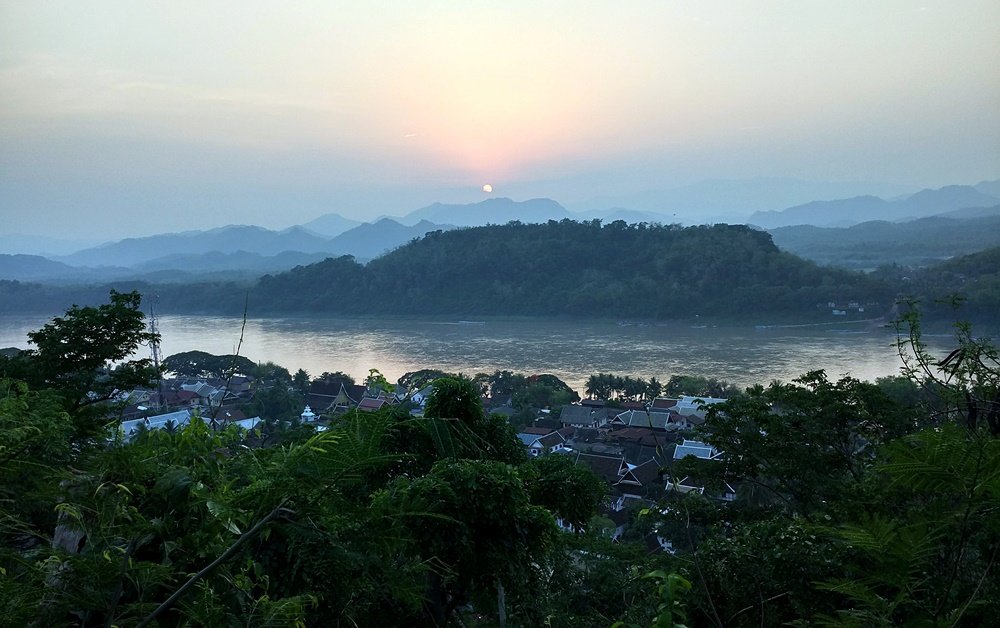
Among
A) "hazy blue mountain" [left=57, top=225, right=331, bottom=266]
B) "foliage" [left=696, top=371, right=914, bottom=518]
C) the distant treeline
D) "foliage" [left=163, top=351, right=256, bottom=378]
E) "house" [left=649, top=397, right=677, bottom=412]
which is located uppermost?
"hazy blue mountain" [left=57, top=225, right=331, bottom=266]

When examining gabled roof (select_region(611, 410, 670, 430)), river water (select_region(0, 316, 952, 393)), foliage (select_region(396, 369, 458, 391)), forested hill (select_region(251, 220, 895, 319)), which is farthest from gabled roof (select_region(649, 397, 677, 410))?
forested hill (select_region(251, 220, 895, 319))

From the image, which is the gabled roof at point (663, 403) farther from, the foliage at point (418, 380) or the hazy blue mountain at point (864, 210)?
the hazy blue mountain at point (864, 210)

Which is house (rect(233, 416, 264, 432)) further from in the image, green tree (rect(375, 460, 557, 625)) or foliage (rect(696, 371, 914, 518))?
foliage (rect(696, 371, 914, 518))

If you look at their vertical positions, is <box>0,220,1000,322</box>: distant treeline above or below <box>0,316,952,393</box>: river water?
above

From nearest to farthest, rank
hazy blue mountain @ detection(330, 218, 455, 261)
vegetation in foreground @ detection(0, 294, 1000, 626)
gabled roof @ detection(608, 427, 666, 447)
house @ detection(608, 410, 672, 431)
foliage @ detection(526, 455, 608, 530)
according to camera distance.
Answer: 1. vegetation in foreground @ detection(0, 294, 1000, 626)
2. foliage @ detection(526, 455, 608, 530)
3. gabled roof @ detection(608, 427, 666, 447)
4. house @ detection(608, 410, 672, 431)
5. hazy blue mountain @ detection(330, 218, 455, 261)

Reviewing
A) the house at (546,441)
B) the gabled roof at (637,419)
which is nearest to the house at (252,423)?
the house at (546,441)
